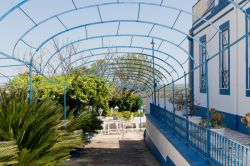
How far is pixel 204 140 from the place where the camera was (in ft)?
21.6

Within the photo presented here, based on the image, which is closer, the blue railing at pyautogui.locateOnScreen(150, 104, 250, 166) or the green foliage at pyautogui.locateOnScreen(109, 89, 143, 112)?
the blue railing at pyautogui.locateOnScreen(150, 104, 250, 166)

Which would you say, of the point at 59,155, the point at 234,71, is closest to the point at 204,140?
the point at 59,155

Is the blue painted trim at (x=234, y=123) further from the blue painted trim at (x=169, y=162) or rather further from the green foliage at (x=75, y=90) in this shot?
the green foliage at (x=75, y=90)

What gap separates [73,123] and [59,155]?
21.8ft

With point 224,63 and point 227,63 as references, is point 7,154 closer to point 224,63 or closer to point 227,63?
point 227,63

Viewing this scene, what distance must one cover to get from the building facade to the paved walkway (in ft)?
9.94

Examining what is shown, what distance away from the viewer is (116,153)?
49.1ft

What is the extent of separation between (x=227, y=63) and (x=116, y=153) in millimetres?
5710

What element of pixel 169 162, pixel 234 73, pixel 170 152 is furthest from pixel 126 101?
pixel 170 152

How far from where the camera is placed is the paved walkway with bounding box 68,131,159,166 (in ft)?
42.4

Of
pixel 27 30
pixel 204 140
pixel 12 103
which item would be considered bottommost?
pixel 204 140

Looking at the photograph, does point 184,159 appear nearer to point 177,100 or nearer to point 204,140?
point 204,140

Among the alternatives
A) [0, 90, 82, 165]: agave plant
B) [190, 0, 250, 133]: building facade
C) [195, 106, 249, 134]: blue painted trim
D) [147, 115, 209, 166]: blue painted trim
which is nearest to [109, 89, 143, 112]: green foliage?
[190, 0, 250, 133]: building facade

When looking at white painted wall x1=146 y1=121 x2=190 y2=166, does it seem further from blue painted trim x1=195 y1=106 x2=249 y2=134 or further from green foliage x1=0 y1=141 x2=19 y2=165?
green foliage x1=0 y1=141 x2=19 y2=165
